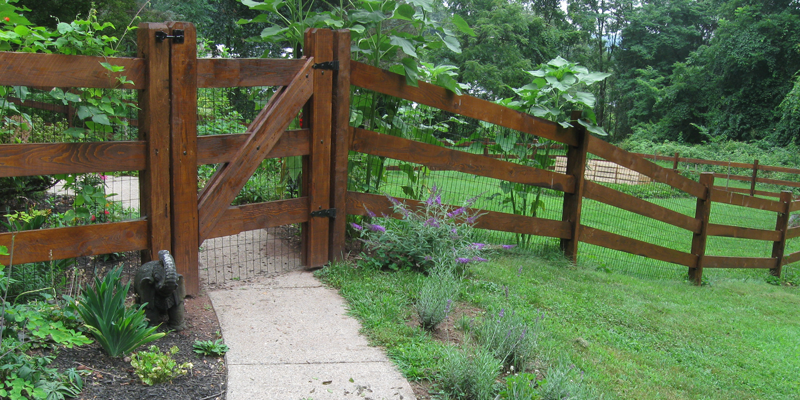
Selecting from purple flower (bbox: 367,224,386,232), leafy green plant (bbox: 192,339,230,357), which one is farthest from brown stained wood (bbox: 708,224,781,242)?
leafy green plant (bbox: 192,339,230,357)

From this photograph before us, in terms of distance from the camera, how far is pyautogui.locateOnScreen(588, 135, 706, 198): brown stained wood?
240 inches

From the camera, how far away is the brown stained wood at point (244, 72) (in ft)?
12.1

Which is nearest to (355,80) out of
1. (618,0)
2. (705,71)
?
(705,71)

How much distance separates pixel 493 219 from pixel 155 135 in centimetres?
324

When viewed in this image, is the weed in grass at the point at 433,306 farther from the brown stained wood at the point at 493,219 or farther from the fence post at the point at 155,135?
the fence post at the point at 155,135

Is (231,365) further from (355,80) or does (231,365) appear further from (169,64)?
(355,80)

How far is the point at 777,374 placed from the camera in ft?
13.7

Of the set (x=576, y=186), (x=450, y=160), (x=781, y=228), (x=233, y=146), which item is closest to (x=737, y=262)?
(x=781, y=228)

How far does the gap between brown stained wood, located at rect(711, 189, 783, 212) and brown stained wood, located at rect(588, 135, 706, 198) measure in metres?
0.54

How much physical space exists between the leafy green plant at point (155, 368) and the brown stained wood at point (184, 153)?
1.10 meters

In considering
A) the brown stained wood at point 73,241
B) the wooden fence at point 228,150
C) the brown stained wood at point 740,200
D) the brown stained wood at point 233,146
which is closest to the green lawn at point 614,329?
the wooden fence at point 228,150

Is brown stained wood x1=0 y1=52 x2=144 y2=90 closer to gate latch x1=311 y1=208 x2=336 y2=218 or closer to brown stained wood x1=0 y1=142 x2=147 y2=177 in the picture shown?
brown stained wood x1=0 y1=142 x2=147 y2=177

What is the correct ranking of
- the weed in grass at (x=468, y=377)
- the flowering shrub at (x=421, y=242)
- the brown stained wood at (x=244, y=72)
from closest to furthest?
the weed in grass at (x=468, y=377), the brown stained wood at (x=244, y=72), the flowering shrub at (x=421, y=242)

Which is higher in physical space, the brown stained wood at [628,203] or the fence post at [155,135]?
the fence post at [155,135]
